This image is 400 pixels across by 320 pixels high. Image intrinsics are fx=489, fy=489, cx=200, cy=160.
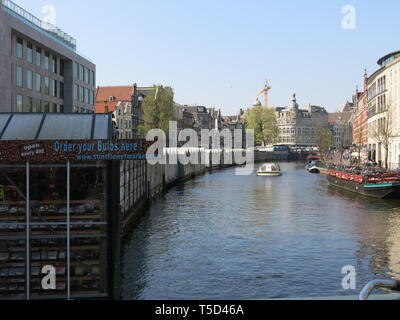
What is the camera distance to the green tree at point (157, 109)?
8794cm

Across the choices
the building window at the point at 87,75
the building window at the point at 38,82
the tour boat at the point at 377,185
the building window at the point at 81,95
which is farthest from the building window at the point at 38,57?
the tour boat at the point at 377,185

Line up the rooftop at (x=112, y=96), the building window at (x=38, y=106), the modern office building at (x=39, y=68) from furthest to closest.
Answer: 1. the rooftop at (x=112, y=96)
2. the building window at (x=38, y=106)
3. the modern office building at (x=39, y=68)

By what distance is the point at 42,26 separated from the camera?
6353cm

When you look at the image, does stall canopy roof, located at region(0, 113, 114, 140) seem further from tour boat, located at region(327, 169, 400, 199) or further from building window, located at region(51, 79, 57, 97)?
building window, located at region(51, 79, 57, 97)

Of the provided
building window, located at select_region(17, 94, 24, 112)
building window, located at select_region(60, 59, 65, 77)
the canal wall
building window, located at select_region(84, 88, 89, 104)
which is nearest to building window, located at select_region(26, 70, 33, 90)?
building window, located at select_region(17, 94, 24, 112)

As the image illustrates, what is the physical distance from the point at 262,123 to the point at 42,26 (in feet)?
345

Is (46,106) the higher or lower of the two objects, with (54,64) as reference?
lower

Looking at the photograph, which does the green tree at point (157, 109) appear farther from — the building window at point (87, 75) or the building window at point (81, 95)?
the building window at point (81, 95)

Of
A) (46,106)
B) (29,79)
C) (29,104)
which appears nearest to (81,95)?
(46,106)

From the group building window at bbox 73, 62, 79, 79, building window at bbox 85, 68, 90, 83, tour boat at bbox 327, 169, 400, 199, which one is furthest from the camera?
building window at bbox 85, 68, 90, 83

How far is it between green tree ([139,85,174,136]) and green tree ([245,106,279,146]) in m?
73.1

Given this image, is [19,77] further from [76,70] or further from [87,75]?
[87,75]

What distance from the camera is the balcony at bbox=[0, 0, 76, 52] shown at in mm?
54528
